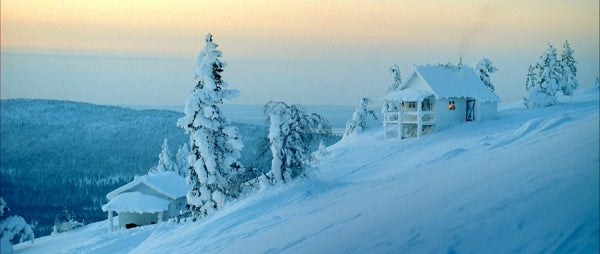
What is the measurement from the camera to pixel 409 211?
12.1 meters

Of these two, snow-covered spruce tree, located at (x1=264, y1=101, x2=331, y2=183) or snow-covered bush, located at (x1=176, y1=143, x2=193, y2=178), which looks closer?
snow-covered spruce tree, located at (x1=264, y1=101, x2=331, y2=183)

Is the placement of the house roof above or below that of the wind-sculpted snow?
above

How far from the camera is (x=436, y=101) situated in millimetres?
37594

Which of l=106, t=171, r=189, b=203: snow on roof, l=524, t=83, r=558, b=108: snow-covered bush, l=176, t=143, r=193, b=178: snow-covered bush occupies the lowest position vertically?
l=176, t=143, r=193, b=178: snow-covered bush

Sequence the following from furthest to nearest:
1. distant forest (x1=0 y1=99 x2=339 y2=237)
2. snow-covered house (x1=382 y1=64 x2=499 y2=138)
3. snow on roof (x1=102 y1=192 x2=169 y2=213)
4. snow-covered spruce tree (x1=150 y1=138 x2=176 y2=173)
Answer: snow-covered spruce tree (x1=150 y1=138 x2=176 y2=173)
snow on roof (x1=102 y1=192 x2=169 y2=213)
snow-covered house (x1=382 y1=64 x2=499 y2=138)
distant forest (x1=0 y1=99 x2=339 y2=237)

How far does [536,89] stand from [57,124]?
3273 cm

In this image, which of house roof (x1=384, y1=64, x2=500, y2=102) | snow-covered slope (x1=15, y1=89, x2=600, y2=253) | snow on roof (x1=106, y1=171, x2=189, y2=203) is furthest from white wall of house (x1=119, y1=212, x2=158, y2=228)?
snow-covered slope (x1=15, y1=89, x2=600, y2=253)

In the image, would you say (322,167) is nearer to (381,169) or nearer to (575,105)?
(381,169)

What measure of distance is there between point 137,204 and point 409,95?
22.6m

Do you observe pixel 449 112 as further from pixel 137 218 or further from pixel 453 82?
pixel 137 218

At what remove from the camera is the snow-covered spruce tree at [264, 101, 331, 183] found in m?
23.7

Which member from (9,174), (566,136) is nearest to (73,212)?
(9,174)

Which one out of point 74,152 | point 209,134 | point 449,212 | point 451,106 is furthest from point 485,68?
point 74,152

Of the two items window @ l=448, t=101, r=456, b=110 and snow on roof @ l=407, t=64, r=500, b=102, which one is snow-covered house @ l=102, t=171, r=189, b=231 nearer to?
snow on roof @ l=407, t=64, r=500, b=102
